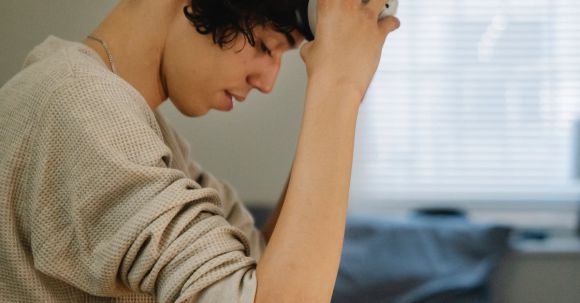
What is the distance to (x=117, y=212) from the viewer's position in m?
0.71

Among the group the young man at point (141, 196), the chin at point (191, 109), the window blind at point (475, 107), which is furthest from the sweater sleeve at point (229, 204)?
the window blind at point (475, 107)

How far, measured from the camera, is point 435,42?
306 centimetres

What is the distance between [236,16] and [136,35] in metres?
0.16

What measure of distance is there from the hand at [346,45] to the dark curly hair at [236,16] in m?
0.11

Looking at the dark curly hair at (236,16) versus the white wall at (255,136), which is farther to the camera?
the white wall at (255,136)

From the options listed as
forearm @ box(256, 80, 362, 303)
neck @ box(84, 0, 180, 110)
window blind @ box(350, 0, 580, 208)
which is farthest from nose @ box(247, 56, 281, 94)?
window blind @ box(350, 0, 580, 208)

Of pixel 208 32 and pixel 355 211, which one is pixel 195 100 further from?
pixel 355 211

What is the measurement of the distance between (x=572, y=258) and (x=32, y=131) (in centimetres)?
266

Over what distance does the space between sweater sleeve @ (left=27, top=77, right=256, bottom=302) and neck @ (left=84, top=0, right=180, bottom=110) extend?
0.26 meters

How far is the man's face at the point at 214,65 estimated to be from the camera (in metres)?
1.01

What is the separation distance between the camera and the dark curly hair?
3.08 ft

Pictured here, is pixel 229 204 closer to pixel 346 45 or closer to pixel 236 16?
pixel 236 16

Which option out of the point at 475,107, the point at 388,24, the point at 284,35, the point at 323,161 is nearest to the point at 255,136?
the point at 475,107

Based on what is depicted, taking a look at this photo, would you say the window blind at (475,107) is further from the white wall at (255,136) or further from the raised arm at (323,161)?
the raised arm at (323,161)
